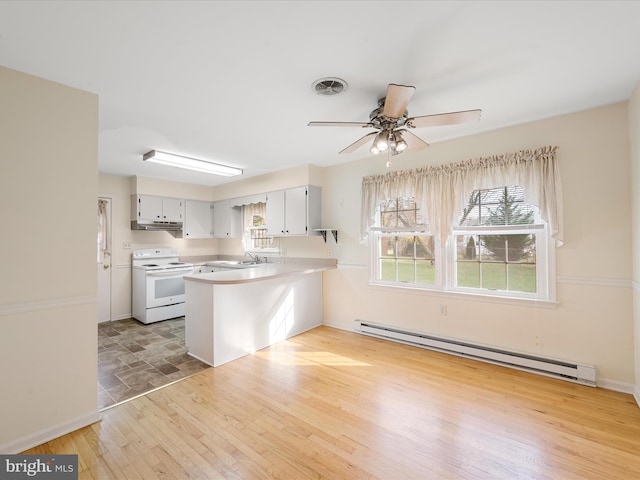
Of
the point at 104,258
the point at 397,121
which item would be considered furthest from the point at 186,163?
the point at 397,121

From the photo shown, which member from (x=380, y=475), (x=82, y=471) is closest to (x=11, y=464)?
(x=82, y=471)

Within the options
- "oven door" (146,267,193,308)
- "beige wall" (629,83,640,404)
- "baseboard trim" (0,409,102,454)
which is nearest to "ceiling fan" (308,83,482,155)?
"beige wall" (629,83,640,404)

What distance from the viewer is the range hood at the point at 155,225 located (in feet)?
16.1

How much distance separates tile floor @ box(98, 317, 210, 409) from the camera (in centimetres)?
264

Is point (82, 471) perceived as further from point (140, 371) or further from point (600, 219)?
point (600, 219)

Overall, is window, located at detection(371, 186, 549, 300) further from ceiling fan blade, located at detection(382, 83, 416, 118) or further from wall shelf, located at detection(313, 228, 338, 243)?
ceiling fan blade, located at detection(382, 83, 416, 118)

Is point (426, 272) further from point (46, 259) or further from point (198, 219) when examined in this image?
point (198, 219)

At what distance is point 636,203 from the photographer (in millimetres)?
2309

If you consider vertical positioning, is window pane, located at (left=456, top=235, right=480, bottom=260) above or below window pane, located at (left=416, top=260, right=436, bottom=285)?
above

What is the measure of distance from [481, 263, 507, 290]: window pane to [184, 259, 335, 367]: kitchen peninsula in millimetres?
2169

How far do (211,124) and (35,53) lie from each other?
130 centimetres

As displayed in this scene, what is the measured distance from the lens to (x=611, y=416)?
216cm

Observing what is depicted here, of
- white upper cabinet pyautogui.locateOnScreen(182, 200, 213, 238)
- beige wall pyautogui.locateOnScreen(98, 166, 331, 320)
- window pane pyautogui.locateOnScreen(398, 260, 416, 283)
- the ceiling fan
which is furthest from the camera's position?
white upper cabinet pyautogui.locateOnScreen(182, 200, 213, 238)

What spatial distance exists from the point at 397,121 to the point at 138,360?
3.63 m
